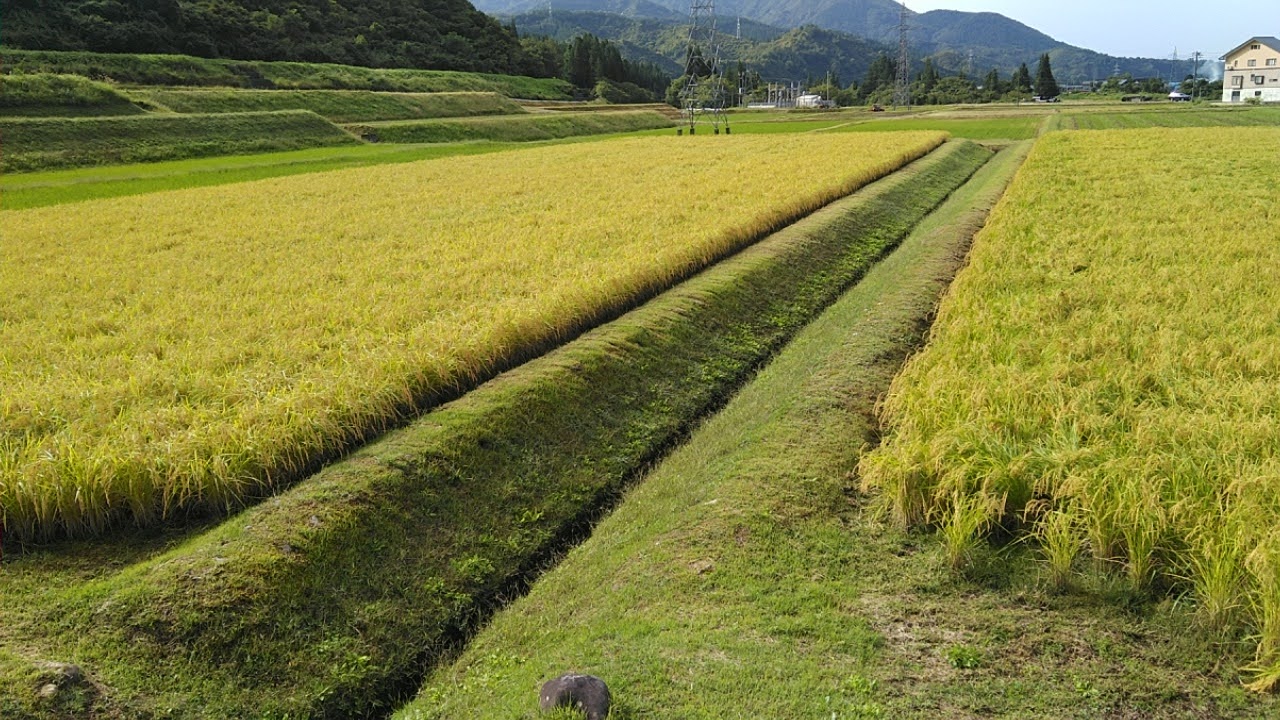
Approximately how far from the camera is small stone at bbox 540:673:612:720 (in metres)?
3.60

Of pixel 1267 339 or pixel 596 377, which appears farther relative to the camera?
pixel 596 377

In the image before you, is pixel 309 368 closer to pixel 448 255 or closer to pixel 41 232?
pixel 448 255

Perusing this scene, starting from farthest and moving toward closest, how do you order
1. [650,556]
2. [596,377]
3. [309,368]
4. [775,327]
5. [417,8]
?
[417,8] < [775,327] < [596,377] < [309,368] < [650,556]

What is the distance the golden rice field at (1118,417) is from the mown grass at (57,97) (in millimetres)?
37355

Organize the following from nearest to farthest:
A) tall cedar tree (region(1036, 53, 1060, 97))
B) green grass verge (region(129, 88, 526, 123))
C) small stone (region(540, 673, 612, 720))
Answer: small stone (region(540, 673, 612, 720)) → green grass verge (region(129, 88, 526, 123)) → tall cedar tree (region(1036, 53, 1060, 97))

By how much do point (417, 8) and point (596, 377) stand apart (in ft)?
287

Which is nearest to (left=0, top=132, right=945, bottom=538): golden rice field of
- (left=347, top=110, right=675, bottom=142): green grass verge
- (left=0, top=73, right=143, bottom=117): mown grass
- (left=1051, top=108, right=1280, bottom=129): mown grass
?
(left=0, top=73, right=143, bottom=117): mown grass

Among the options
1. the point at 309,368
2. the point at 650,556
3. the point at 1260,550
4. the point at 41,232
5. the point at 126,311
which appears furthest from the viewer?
the point at 41,232

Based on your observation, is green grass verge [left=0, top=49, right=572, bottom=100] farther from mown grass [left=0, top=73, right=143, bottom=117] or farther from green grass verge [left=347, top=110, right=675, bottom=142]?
green grass verge [left=347, top=110, right=675, bottom=142]

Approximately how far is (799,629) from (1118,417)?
2903mm

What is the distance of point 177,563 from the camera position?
15.4 feet

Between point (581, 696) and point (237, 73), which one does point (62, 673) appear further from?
point (237, 73)

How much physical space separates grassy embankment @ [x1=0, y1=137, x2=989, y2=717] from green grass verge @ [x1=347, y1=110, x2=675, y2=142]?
3901 cm

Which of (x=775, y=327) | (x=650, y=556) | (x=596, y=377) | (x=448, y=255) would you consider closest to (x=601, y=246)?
(x=448, y=255)
